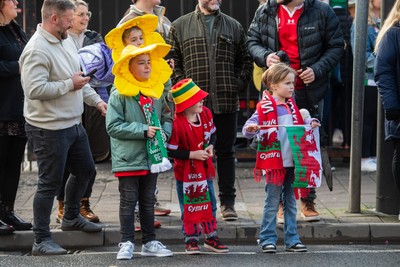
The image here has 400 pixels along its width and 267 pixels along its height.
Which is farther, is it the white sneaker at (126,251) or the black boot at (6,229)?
the black boot at (6,229)

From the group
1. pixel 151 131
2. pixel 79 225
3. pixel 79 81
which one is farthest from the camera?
pixel 79 225

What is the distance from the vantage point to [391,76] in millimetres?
8742

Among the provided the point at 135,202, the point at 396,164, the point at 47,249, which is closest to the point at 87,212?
the point at 47,249

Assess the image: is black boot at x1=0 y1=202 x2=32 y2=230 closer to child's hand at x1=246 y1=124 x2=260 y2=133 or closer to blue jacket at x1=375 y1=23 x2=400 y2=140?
child's hand at x1=246 y1=124 x2=260 y2=133

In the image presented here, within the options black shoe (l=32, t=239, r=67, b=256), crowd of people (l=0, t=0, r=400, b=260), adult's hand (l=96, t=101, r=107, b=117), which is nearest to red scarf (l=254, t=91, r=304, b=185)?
crowd of people (l=0, t=0, r=400, b=260)

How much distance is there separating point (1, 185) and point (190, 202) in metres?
1.78

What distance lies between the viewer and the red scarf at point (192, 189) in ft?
26.5

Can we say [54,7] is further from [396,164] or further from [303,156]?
[396,164]

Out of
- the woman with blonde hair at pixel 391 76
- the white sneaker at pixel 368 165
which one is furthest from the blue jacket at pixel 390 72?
the white sneaker at pixel 368 165

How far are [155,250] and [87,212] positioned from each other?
4.68 feet

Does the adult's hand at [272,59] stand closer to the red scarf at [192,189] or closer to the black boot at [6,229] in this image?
the red scarf at [192,189]

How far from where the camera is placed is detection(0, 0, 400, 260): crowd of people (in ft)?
26.1

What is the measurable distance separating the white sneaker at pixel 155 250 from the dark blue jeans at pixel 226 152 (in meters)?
1.33

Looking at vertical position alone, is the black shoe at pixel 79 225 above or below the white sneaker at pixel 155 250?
above
